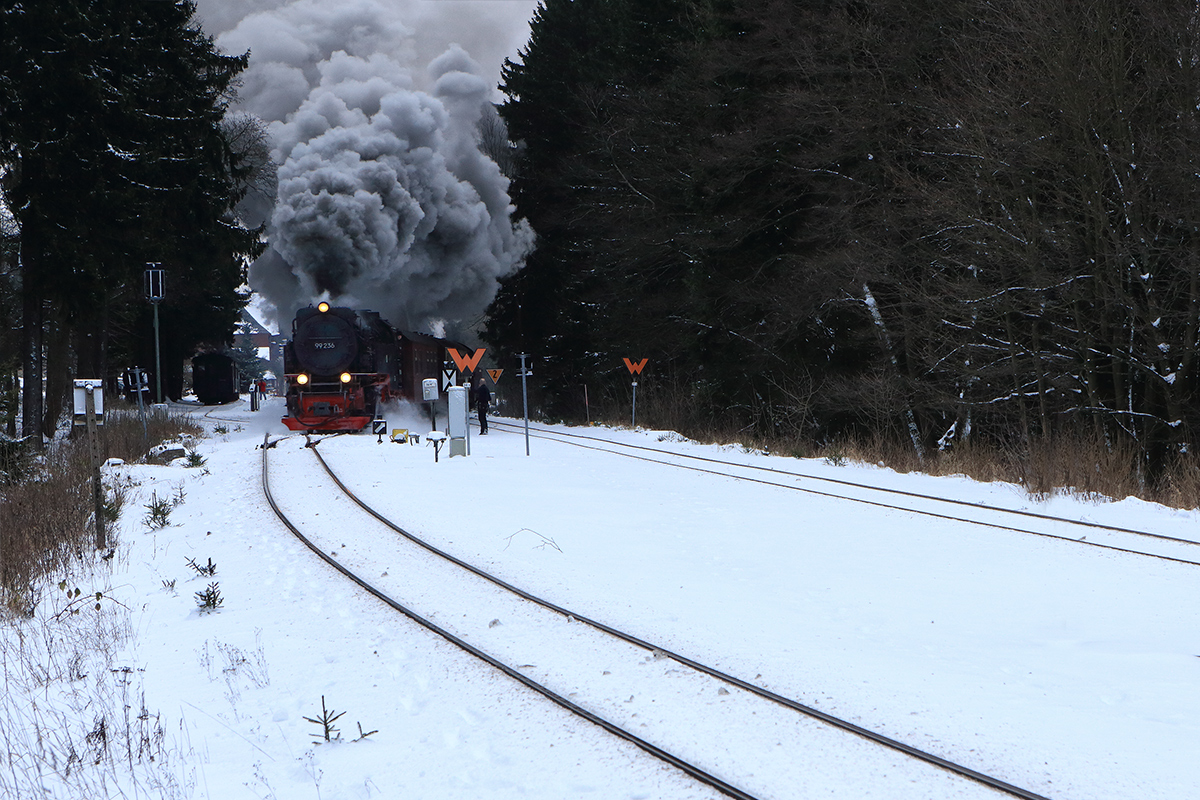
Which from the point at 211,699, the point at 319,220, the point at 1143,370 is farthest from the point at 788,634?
the point at 319,220

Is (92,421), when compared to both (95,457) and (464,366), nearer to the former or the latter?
(95,457)

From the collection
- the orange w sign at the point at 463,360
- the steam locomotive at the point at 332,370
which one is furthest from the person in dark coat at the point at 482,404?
the orange w sign at the point at 463,360

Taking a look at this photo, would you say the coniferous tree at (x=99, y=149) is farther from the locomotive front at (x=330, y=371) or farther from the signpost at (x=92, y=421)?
the signpost at (x=92, y=421)

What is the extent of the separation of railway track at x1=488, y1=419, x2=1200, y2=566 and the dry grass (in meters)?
8.49

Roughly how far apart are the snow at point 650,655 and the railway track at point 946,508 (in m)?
0.16

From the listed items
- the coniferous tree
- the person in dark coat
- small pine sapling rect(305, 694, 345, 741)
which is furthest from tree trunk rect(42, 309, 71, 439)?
small pine sapling rect(305, 694, 345, 741)

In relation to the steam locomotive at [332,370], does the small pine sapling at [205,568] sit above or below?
below

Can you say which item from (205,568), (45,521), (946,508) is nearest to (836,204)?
(946,508)

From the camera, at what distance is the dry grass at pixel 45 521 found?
752cm

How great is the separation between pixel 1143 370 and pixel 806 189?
7.45 meters

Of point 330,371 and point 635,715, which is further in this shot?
point 330,371

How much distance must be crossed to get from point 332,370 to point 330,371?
0.06 metres

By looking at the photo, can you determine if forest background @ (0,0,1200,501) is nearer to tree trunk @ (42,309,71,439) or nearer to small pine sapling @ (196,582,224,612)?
tree trunk @ (42,309,71,439)

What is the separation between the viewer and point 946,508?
32.4 ft
